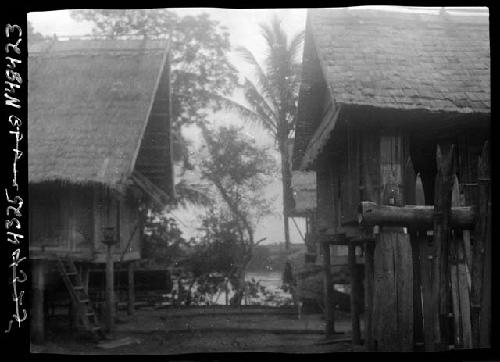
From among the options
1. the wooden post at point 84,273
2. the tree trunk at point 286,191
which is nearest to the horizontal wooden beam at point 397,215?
the tree trunk at point 286,191

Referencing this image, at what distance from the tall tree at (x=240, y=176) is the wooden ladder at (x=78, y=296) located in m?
2.76

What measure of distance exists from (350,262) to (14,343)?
4.60m

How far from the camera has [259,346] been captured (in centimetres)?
654

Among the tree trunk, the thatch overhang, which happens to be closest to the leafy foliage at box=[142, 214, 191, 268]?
the tree trunk

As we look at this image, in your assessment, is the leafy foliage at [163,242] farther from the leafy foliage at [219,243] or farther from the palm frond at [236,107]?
the palm frond at [236,107]

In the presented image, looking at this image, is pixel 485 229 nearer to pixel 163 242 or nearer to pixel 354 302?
pixel 354 302

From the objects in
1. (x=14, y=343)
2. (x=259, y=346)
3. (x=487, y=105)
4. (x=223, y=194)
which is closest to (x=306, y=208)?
(x=223, y=194)

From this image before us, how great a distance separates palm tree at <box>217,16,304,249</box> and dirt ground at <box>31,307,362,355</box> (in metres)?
0.94

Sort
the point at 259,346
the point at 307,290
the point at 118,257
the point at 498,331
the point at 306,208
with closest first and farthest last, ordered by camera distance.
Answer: the point at 498,331 < the point at 259,346 < the point at 306,208 < the point at 307,290 < the point at 118,257

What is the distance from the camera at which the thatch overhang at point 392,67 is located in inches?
268

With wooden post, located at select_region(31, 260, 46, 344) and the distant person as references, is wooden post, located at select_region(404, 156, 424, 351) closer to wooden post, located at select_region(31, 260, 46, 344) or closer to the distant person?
the distant person

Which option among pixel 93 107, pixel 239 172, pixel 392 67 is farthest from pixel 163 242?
pixel 392 67

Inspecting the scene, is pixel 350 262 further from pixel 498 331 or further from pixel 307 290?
pixel 498 331

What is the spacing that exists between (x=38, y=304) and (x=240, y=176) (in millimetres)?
3151
